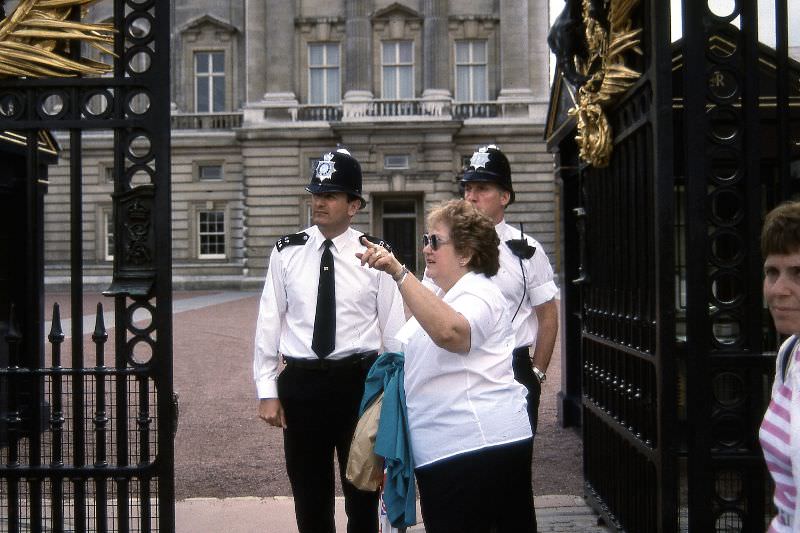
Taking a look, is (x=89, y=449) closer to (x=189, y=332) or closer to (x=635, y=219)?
(x=635, y=219)

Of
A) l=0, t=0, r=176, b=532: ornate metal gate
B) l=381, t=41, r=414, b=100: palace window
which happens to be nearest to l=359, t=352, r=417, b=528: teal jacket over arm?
l=0, t=0, r=176, b=532: ornate metal gate

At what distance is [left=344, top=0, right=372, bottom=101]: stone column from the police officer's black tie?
3204 cm

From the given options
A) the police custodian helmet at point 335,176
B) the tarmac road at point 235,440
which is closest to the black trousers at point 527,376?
the police custodian helmet at point 335,176

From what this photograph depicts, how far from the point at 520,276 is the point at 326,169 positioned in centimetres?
133

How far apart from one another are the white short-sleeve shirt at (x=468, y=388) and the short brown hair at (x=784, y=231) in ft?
4.10

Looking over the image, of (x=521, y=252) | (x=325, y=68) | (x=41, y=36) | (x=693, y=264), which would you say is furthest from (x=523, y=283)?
(x=325, y=68)

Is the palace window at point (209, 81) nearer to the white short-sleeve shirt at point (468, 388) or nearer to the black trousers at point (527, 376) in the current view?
the black trousers at point (527, 376)

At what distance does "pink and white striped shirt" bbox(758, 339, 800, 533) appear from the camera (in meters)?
2.13

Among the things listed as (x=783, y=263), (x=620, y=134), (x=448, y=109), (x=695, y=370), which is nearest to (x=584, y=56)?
(x=620, y=134)

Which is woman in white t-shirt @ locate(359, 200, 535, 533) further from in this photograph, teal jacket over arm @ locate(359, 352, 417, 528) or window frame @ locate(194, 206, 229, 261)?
window frame @ locate(194, 206, 229, 261)

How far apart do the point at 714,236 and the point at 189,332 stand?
50.6 feet

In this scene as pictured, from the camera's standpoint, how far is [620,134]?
201 inches

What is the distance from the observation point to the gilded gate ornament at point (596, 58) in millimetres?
4906

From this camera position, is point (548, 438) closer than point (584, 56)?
No
